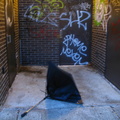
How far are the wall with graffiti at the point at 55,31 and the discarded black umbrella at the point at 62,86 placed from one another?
271 cm

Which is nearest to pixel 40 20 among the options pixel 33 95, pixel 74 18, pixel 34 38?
pixel 34 38

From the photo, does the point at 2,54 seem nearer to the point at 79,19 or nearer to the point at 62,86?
the point at 62,86

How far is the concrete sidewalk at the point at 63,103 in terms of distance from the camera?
11.4ft

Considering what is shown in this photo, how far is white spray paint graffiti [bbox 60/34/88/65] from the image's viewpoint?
22.3 feet

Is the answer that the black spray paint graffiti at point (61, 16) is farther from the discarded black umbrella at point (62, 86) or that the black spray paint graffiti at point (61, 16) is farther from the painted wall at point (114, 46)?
the discarded black umbrella at point (62, 86)

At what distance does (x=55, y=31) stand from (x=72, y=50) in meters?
0.89

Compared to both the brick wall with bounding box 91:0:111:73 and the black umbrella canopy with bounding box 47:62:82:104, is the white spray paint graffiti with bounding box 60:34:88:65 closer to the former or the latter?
the brick wall with bounding box 91:0:111:73

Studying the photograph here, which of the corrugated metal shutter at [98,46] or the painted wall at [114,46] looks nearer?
the painted wall at [114,46]

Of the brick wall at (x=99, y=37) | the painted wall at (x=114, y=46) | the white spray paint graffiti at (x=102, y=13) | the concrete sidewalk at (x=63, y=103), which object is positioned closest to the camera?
the concrete sidewalk at (x=63, y=103)

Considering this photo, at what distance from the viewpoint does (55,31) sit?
667cm

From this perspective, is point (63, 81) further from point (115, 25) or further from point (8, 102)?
point (115, 25)

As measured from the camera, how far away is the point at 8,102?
13.0 ft

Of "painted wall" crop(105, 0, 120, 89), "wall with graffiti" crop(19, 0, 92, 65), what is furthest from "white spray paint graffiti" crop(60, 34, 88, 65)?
"painted wall" crop(105, 0, 120, 89)

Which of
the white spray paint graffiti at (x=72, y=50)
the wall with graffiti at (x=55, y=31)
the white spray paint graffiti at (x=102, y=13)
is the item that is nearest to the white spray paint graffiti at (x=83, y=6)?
the wall with graffiti at (x=55, y=31)
